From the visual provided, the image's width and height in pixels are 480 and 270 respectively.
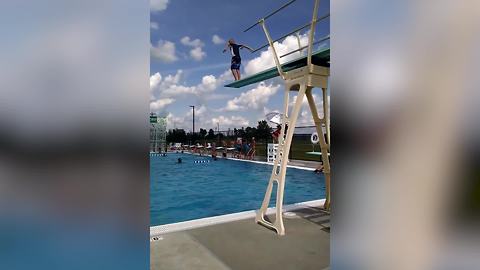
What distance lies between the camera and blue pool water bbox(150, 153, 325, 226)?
7879 mm

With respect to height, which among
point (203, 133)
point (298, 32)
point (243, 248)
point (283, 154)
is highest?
point (298, 32)

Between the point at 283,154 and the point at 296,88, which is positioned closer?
the point at 283,154

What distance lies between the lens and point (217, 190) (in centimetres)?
1048

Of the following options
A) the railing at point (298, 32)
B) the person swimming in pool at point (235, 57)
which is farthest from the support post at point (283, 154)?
the person swimming in pool at point (235, 57)

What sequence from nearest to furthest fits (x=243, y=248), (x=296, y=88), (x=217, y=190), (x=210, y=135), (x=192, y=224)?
(x=243, y=248)
(x=192, y=224)
(x=296, y=88)
(x=217, y=190)
(x=210, y=135)

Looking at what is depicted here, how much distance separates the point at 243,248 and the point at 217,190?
23.7ft

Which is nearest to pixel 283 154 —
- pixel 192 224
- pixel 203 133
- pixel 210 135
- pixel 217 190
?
pixel 192 224

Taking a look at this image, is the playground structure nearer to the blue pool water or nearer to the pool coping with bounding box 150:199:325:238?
the pool coping with bounding box 150:199:325:238

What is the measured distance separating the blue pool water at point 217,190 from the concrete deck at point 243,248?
2.46 metres

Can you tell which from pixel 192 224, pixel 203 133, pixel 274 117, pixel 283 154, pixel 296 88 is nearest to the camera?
pixel 283 154

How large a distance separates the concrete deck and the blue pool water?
8.06 feet

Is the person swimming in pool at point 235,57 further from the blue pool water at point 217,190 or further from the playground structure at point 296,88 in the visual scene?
the playground structure at point 296,88

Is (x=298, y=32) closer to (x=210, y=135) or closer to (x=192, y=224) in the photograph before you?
(x=192, y=224)
